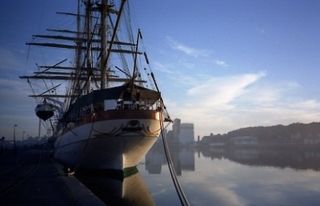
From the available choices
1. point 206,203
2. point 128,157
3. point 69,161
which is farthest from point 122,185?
point 69,161

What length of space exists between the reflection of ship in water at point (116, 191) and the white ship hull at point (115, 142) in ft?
3.16

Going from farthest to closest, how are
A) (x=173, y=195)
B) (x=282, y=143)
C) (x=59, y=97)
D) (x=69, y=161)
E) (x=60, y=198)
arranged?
(x=282, y=143) → (x=59, y=97) → (x=69, y=161) → (x=173, y=195) → (x=60, y=198)

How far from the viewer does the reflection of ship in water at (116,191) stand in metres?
18.3

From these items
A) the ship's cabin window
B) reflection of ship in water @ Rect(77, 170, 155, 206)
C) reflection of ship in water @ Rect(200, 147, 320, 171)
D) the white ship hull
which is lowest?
reflection of ship in water @ Rect(200, 147, 320, 171)

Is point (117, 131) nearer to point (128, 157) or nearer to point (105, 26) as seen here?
point (128, 157)

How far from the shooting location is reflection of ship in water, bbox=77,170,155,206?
18297 millimetres

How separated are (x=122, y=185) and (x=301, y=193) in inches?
541

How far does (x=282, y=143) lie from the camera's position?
590ft

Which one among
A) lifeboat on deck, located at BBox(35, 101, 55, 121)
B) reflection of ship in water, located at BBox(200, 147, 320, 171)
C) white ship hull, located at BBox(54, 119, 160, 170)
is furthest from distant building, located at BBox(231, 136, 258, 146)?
white ship hull, located at BBox(54, 119, 160, 170)

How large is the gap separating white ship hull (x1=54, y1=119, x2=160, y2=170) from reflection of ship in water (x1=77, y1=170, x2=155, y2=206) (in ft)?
3.16

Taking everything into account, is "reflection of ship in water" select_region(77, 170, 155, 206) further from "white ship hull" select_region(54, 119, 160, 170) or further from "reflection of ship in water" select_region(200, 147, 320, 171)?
"reflection of ship in water" select_region(200, 147, 320, 171)

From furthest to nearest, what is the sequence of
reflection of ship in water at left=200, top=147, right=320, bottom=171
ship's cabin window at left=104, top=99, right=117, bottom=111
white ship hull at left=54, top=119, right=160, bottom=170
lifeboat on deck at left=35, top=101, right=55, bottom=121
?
reflection of ship in water at left=200, top=147, right=320, bottom=171, lifeboat on deck at left=35, top=101, right=55, bottom=121, ship's cabin window at left=104, top=99, right=117, bottom=111, white ship hull at left=54, top=119, right=160, bottom=170

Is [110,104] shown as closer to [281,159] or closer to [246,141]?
[281,159]

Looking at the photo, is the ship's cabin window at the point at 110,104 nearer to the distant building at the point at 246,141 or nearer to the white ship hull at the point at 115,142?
the white ship hull at the point at 115,142
